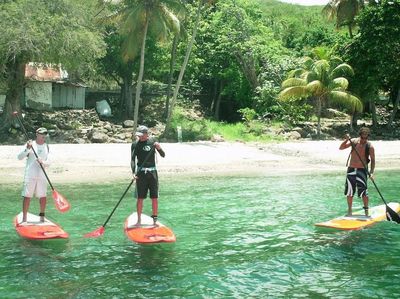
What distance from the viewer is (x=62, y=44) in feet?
85.5

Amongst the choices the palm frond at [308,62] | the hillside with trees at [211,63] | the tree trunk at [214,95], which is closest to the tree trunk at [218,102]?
the hillside with trees at [211,63]

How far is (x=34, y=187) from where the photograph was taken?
992cm

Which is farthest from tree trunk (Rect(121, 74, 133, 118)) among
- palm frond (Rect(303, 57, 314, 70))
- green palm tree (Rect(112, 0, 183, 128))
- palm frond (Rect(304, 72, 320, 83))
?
palm frond (Rect(304, 72, 320, 83))

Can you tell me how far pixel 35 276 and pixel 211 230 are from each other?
14.9ft

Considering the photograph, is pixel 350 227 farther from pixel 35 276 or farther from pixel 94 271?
pixel 35 276

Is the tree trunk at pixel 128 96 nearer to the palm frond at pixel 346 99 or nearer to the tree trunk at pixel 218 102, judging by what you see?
the tree trunk at pixel 218 102

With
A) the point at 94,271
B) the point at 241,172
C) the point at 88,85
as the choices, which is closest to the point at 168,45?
the point at 88,85

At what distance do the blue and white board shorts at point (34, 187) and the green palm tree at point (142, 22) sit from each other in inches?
716

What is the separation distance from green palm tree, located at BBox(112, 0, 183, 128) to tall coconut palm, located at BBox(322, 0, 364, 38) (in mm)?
15253

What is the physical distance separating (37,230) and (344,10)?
34.2 m

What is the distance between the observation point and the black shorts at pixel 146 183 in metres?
9.59

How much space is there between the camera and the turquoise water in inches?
299

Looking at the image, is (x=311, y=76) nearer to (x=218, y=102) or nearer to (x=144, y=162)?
(x=218, y=102)

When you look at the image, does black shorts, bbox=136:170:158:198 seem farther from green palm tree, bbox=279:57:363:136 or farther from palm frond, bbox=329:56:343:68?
palm frond, bbox=329:56:343:68
